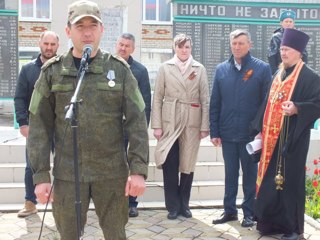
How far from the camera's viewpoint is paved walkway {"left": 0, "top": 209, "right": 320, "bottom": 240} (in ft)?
14.1

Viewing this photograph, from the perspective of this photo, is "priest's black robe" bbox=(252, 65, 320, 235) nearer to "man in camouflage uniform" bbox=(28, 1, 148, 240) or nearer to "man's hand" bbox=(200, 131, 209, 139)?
"man's hand" bbox=(200, 131, 209, 139)

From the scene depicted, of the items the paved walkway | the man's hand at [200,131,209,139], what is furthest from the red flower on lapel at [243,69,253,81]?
the paved walkway

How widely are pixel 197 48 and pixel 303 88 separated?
3.22 meters

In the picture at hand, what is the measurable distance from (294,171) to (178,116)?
1327mm

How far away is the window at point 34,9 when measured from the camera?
18.8 meters

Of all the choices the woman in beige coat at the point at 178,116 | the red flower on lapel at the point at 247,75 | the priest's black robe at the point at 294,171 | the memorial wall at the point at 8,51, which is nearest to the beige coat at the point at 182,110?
the woman in beige coat at the point at 178,116

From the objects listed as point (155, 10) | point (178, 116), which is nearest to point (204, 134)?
point (178, 116)

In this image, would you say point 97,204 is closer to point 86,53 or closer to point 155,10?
point 86,53

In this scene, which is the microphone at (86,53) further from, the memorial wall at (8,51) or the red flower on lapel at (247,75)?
the memorial wall at (8,51)

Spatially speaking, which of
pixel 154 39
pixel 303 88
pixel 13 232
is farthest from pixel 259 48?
pixel 154 39

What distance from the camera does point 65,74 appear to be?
8.38 feet

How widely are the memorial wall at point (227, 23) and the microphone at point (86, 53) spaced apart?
4.51m

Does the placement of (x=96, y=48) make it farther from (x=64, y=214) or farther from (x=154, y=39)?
(x=154, y=39)

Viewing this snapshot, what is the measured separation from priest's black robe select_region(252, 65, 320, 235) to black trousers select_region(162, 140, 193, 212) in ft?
2.86
